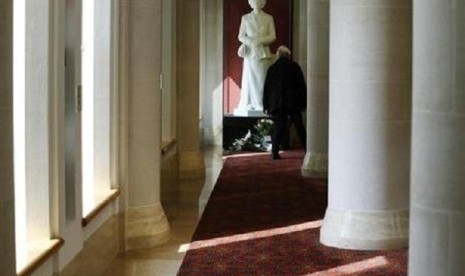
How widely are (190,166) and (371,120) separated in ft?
15.1

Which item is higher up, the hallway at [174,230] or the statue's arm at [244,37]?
the statue's arm at [244,37]

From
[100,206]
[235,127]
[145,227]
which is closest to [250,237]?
[145,227]

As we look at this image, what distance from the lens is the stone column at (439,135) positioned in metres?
3.04

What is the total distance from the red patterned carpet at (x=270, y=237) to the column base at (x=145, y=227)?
0.90 feet

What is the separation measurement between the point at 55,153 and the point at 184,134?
6.21 metres

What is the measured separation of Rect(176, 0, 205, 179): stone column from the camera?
422 inches

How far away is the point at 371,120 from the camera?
6430 millimetres

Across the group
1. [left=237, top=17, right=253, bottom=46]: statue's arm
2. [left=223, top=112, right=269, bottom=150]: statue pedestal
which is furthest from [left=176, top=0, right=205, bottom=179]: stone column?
[left=237, top=17, right=253, bottom=46]: statue's arm

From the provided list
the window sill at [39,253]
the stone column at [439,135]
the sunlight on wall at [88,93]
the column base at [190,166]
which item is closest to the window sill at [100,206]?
the sunlight on wall at [88,93]

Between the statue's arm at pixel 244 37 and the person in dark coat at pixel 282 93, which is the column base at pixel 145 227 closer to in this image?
the person in dark coat at pixel 282 93

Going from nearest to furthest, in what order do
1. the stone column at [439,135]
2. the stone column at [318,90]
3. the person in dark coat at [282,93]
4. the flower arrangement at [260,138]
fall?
1. the stone column at [439,135]
2. the stone column at [318,90]
3. the person in dark coat at [282,93]
4. the flower arrangement at [260,138]

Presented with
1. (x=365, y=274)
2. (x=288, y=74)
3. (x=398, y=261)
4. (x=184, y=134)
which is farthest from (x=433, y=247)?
(x=288, y=74)

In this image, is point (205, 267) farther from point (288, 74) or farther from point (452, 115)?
point (288, 74)

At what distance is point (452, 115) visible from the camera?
304cm
